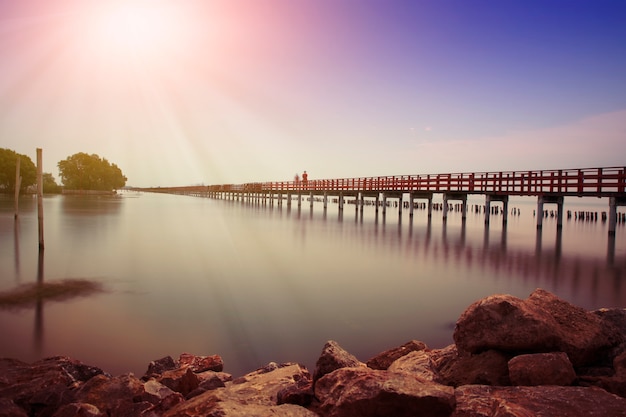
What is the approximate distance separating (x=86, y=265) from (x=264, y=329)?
318 inches

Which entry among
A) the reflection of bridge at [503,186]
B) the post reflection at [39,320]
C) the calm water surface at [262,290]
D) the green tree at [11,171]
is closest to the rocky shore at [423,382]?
the calm water surface at [262,290]

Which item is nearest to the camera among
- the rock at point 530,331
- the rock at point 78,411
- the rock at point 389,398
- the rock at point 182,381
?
the rock at point 389,398

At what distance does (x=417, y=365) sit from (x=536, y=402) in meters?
1.45

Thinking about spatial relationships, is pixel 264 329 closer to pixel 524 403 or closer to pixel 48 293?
pixel 524 403

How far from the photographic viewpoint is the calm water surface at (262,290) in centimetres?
618

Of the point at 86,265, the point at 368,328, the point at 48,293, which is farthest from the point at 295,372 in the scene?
the point at 86,265

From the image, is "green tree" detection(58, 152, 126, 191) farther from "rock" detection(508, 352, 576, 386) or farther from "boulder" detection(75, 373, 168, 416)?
"rock" detection(508, 352, 576, 386)

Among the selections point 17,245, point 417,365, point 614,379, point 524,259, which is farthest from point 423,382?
point 17,245

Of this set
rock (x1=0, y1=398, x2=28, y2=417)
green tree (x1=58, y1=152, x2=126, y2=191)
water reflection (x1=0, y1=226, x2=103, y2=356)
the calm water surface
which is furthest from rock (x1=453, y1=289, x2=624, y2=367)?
green tree (x1=58, y1=152, x2=126, y2=191)

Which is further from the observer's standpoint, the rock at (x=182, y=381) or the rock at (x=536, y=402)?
the rock at (x=182, y=381)

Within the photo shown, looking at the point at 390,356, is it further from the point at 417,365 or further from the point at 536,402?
the point at 536,402

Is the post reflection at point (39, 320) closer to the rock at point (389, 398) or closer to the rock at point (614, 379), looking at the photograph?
the rock at point (389, 398)

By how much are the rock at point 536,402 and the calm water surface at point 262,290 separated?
270 cm

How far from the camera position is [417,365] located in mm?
4492
